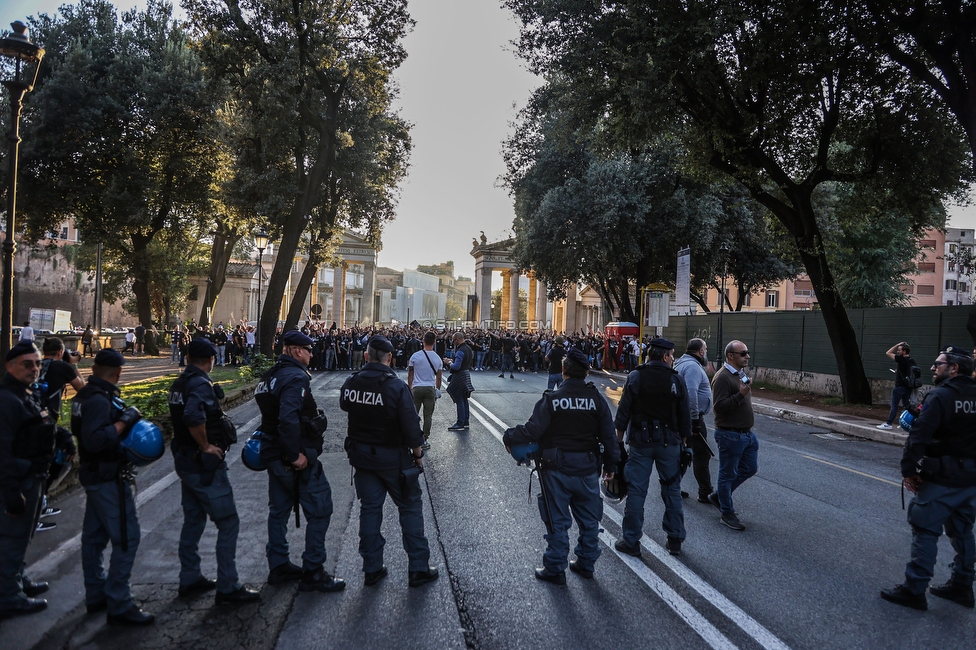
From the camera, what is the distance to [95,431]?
4102 millimetres

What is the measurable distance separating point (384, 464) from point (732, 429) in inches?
139

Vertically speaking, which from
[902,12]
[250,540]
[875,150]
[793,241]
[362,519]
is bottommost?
[250,540]

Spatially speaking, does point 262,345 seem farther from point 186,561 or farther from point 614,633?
point 614,633

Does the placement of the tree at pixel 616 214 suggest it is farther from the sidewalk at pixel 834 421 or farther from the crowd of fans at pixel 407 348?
the sidewalk at pixel 834 421

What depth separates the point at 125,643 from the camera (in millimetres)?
3832

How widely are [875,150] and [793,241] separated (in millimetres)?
2946

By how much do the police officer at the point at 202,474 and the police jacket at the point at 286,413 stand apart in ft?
0.87

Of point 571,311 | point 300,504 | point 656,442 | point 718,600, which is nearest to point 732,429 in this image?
point 656,442

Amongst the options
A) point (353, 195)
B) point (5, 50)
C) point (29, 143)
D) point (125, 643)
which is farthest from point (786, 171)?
point (29, 143)

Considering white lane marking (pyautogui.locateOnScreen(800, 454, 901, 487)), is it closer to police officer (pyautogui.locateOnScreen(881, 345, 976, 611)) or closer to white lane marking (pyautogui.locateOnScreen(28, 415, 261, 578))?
police officer (pyautogui.locateOnScreen(881, 345, 976, 611))

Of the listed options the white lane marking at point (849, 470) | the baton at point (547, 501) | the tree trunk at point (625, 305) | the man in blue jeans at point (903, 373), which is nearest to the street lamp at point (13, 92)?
the baton at point (547, 501)

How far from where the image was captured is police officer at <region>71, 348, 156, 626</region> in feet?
13.4

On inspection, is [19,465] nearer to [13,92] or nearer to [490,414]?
[13,92]

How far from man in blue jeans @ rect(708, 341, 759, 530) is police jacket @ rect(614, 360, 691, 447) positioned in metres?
1.04
